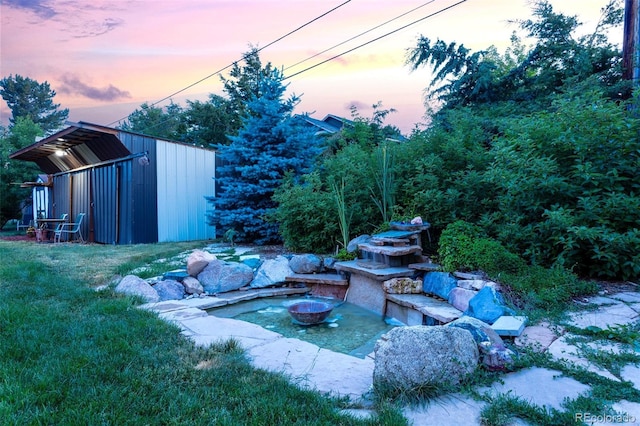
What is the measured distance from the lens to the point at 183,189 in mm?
9016

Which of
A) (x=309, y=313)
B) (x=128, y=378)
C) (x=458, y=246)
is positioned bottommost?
(x=309, y=313)

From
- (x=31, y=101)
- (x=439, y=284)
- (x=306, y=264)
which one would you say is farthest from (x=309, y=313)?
(x=31, y=101)

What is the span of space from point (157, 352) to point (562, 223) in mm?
3073

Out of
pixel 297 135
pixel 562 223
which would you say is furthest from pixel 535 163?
pixel 297 135

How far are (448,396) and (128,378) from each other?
59.9 inches

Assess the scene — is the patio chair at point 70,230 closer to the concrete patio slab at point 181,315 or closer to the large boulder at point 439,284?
the concrete patio slab at point 181,315

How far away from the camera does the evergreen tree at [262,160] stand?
22.9 ft

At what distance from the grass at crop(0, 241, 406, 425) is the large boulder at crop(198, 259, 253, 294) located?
1226mm

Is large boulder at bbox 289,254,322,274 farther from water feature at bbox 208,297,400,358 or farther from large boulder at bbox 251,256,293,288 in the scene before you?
water feature at bbox 208,297,400,358

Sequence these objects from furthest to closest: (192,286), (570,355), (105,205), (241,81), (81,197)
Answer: (241,81) < (81,197) < (105,205) < (192,286) < (570,355)

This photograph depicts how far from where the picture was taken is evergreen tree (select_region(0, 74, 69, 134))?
92.1ft

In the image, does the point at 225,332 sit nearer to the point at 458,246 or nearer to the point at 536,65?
the point at 458,246

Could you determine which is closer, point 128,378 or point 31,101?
point 128,378

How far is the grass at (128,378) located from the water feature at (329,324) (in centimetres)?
87
